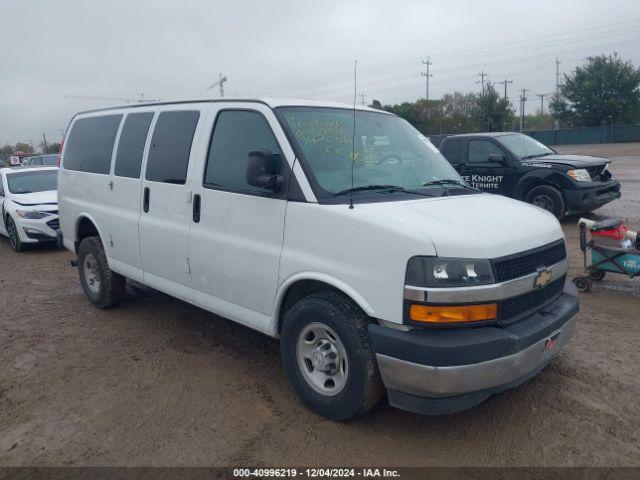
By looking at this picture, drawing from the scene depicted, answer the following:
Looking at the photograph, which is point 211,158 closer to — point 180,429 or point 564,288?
point 180,429

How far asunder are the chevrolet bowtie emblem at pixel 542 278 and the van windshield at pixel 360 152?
109cm

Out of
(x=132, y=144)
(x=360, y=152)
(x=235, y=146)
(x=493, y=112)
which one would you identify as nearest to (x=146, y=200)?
(x=132, y=144)

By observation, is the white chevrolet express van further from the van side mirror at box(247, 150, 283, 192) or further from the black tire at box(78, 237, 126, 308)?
the black tire at box(78, 237, 126, 308)

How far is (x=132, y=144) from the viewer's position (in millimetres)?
5352

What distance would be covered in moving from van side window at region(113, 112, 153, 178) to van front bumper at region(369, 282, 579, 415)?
3162mm

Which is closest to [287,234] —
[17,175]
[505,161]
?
[505,161]

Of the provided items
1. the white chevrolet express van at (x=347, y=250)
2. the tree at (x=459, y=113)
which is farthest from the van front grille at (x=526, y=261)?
the tree at (x=459, y=113)

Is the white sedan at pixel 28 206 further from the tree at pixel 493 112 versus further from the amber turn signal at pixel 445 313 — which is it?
the tree at pixel 493 112

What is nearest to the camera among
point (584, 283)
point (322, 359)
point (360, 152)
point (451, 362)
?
point (451, 362)

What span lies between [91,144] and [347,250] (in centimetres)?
408

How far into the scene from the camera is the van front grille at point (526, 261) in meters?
3.16

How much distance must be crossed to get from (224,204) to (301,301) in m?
1.06

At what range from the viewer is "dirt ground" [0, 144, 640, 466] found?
3318 mm

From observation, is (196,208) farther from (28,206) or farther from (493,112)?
(493,112)
